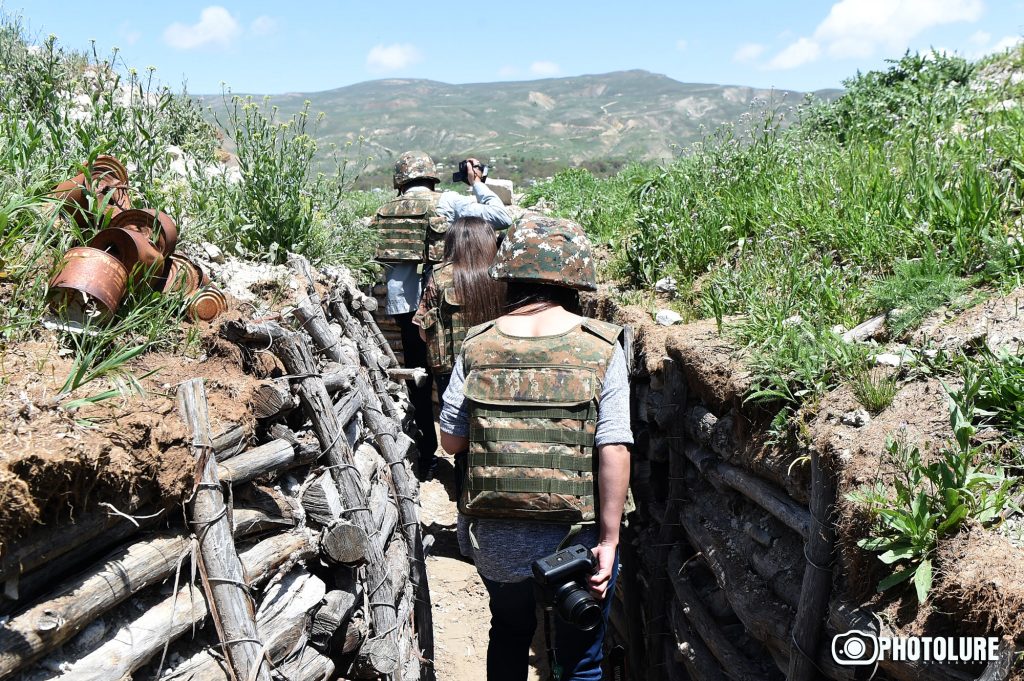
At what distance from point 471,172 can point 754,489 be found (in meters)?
4.59

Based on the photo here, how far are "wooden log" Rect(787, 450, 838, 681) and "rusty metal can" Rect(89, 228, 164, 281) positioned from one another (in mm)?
2946

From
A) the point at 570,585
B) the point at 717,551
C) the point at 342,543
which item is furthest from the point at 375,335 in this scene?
the point at 570,585

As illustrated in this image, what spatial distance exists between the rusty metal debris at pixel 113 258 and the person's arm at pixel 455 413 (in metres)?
1.42

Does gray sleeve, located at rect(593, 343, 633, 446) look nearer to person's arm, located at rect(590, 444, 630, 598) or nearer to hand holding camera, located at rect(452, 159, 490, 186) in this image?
person's arm, located at rect(590, 444, 630, 598)

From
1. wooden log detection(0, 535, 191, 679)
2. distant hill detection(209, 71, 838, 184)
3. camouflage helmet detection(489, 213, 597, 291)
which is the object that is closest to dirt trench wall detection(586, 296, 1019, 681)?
camouflage helmet detection(489, 213, 597, 291)

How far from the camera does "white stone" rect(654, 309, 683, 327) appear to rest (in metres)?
4.65

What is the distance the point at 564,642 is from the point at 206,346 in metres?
2.06

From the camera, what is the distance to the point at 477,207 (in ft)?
20.4

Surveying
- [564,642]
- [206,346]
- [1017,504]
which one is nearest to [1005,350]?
[1017,504]

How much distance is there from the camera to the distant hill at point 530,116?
171 feet

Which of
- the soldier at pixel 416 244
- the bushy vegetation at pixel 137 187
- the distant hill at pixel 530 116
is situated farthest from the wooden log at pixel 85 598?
the distant hill at pixel 530 116

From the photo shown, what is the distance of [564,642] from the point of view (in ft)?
9.85

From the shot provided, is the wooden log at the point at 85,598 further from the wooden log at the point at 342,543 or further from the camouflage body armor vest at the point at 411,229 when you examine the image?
the camouflage body armor vest at the point at 411,229

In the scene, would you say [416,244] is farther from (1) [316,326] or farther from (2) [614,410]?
(2) [614,410]
